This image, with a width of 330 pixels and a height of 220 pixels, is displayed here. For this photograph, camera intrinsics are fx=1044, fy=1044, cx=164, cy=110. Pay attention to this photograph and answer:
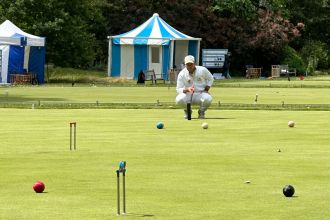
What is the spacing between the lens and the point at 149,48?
6150 cm

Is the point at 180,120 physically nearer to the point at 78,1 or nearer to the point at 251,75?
the point at 78,1

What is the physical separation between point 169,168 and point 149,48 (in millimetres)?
48433

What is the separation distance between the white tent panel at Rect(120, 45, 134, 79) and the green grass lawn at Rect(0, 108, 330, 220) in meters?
39.6

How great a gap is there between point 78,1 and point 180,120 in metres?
39.6

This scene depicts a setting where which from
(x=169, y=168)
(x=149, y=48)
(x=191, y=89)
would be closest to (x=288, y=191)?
(x=169, y=168)

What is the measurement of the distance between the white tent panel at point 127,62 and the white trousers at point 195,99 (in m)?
37.3

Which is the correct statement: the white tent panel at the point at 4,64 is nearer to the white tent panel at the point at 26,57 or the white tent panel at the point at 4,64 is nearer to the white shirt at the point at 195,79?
the white tent panel at the point at 26,57

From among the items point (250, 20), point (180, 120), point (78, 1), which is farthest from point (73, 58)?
point (180, 120)

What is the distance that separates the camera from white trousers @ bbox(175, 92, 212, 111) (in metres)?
24.4

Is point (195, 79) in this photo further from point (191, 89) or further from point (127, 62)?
point (127, 62)

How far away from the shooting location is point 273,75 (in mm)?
69250

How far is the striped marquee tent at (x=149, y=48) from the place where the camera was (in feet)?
199

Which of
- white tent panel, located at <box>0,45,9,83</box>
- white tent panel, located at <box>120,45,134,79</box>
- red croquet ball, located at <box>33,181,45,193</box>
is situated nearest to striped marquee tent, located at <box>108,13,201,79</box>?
white tent panel, located at <box>120,45,134,79</box>

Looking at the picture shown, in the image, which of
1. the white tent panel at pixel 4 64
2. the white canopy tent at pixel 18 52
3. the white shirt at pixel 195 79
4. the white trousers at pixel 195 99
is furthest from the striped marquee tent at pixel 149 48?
the white trousers at pixel 195 99
